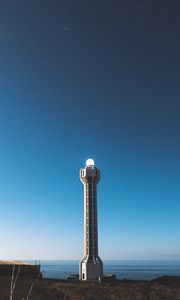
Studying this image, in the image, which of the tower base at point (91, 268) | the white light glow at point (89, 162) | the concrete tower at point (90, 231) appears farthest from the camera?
the white light glow at point (89, 162)

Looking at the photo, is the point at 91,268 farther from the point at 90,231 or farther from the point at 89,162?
the point at 89,162

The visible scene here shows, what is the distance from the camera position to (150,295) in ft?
113

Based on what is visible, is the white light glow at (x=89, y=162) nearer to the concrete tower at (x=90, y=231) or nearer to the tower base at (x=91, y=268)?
the concrete tower at (x=90, y=231)

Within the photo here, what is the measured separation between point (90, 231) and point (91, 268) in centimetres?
778

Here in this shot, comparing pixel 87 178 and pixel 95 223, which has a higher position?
pixel 87 178

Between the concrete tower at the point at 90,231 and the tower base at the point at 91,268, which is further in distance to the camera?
the concrete tower at the point at 90,231

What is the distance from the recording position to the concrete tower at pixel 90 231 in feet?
242

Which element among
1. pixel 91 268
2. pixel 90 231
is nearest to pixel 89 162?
pixel 90 231

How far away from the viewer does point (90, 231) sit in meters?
75.8

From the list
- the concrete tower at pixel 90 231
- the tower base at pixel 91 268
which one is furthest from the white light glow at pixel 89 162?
the tower base at pixel 91 268

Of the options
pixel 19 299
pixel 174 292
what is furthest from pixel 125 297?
pixel 19 299

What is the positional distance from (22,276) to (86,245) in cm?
3133

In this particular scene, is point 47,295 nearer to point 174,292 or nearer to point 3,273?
point 174,292

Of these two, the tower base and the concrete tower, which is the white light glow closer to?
the concrete tower
